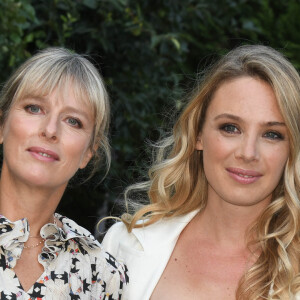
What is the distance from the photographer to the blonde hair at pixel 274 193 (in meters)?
3.75

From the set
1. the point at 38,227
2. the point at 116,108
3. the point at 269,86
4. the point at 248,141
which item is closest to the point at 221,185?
the point at 248,141

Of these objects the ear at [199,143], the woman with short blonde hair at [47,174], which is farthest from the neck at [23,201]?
the ear at [199,143]

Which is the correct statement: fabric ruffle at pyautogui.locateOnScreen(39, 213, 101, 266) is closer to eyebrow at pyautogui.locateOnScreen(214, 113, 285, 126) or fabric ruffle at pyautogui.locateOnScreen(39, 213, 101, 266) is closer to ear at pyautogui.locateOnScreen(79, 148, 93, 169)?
ear at pyautogui.locateOnScreen(79, 148, 93, 169)

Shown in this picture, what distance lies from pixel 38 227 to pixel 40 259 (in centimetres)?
15

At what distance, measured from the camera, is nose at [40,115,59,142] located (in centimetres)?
329

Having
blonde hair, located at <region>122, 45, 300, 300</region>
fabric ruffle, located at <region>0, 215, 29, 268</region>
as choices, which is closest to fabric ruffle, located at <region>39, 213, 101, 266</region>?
fabric ruffle, located at <region>0, 215, 29, 268</region>

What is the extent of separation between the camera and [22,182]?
331cm

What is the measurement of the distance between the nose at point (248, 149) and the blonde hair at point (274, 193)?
17 cm

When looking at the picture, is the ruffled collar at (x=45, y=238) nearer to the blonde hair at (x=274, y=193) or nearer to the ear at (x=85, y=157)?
the ear at (x=85, y=157)

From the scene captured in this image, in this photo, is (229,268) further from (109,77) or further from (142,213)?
(109,77)

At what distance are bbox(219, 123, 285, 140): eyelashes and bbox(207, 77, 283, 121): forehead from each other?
0.20 ft

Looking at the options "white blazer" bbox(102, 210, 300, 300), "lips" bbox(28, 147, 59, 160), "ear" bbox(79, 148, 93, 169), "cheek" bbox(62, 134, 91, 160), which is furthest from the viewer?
"white blazer" bbox(102, 210, 300, 300)

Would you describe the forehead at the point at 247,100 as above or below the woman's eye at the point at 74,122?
above

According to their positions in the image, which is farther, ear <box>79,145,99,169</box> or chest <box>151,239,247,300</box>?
chest <box>151,239,247,300</box>
